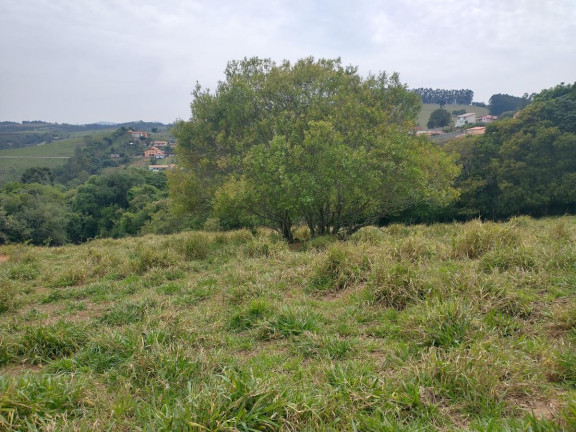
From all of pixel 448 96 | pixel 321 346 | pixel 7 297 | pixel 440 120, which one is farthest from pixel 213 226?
pixel 448 96

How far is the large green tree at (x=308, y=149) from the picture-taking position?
359 inches

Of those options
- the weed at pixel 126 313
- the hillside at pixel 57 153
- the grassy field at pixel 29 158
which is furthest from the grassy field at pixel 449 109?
the weed at pixel 126 313

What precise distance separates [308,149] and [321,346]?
22.4 feet

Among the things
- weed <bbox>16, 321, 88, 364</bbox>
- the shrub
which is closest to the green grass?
the shrub

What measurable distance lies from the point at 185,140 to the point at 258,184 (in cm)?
350

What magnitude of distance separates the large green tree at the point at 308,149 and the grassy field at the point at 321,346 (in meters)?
3.30

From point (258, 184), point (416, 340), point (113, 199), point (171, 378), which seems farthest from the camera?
point (113, 199)

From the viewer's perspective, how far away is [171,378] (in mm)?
2984

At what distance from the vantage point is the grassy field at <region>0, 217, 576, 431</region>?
2.40 m

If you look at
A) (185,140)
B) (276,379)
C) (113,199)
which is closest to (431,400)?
(276,379)

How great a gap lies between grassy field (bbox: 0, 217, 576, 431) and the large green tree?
3299 mm

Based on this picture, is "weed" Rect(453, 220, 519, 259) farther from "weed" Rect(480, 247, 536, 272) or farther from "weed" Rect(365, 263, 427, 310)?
"weed" Rect(365, 263, 427, 310)

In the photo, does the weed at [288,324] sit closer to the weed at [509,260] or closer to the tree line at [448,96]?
the weed at [509,260]

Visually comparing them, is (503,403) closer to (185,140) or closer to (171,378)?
(171,378)
